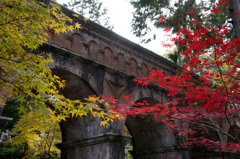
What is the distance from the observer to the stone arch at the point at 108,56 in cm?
698

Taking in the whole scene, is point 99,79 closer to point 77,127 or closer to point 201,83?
point 77,127

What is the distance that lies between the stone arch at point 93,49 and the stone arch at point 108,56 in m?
0.35

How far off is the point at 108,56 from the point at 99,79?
3.29 feet

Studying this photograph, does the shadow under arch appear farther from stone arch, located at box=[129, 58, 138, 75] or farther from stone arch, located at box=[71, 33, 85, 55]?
stone arch, located at box=[129, 58, 138, 75]

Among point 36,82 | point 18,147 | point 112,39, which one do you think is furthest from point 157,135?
point 18,147

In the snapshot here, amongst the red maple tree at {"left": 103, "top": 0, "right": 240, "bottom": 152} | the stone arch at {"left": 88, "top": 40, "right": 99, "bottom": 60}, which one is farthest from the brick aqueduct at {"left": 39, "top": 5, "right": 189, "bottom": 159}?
the red maple tree at {"left": 103, "top": 0, "right": 240, "bottom": 152}

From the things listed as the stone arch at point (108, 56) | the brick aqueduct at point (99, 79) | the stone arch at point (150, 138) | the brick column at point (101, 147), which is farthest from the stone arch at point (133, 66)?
the brick column at point (101, 147)

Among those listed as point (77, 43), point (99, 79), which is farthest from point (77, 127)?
point (77, 43)

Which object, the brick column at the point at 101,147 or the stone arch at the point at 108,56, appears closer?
the brick column at the point at 101,147

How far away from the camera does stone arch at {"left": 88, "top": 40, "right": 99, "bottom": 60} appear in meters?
6.65

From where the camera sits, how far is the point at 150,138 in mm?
9094

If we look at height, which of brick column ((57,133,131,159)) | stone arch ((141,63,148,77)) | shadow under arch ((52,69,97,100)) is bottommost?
brick column ((57,133,131,159))

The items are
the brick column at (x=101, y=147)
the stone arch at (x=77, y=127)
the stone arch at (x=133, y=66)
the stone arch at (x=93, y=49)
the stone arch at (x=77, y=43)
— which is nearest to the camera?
the brick column at (x=101, y=147)

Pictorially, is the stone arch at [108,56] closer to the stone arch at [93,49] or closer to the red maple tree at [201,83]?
the stone arch at [93,49]
